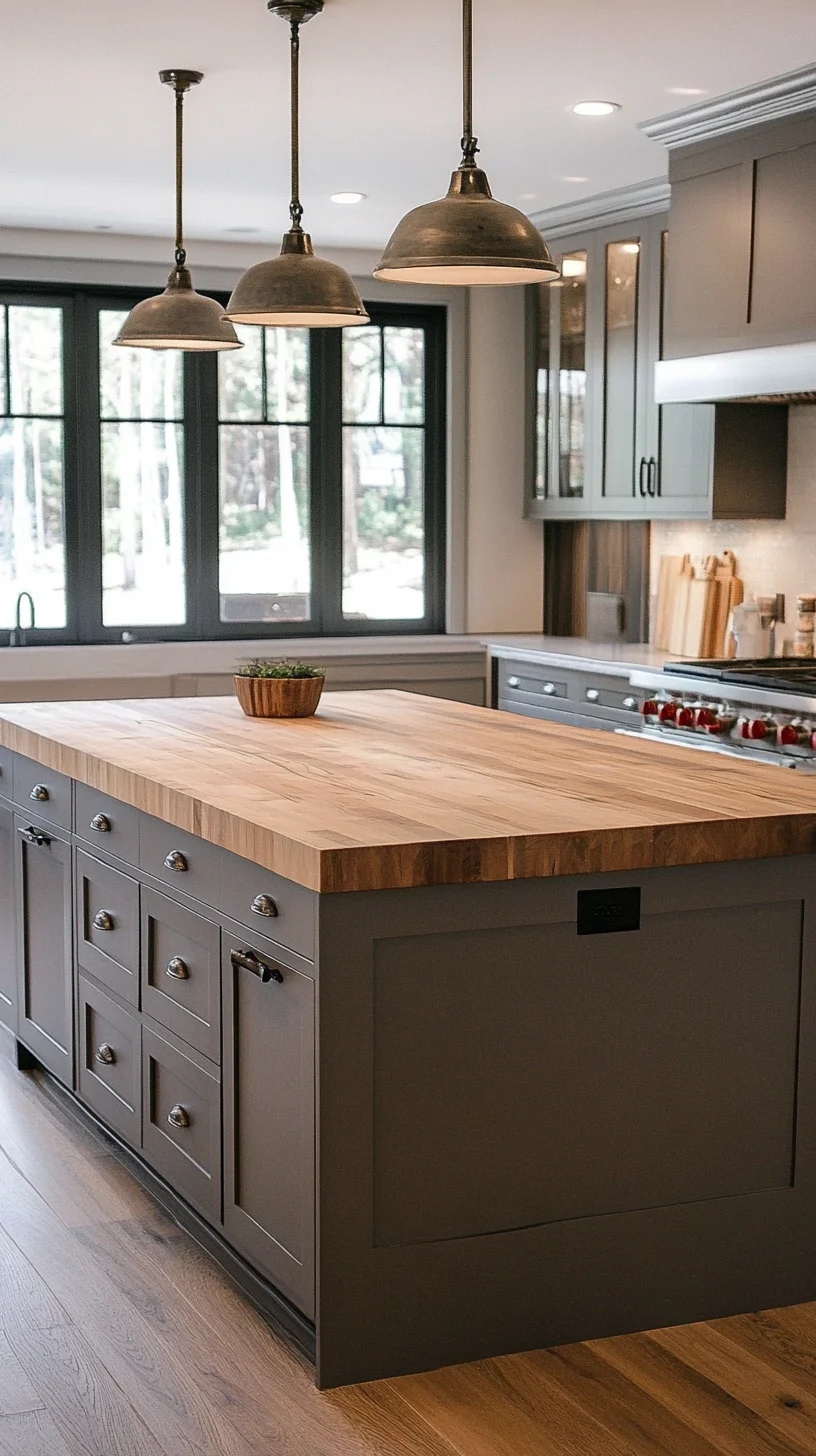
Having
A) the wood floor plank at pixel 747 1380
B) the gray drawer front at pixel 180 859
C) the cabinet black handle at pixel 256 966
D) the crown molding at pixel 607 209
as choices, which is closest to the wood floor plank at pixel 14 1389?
the cabinet black handle at pixel 256 966

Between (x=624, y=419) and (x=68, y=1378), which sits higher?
(x=624, y=419)

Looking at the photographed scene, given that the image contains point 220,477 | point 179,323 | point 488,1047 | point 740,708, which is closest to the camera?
point 488,1047

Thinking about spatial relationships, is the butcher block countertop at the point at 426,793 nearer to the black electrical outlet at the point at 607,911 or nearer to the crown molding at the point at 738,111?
the black electrical outlet at the point at 607,911

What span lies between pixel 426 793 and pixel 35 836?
1391 mm

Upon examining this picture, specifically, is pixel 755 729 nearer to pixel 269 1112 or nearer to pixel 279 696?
pixel 279 696

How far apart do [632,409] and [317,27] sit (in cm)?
264

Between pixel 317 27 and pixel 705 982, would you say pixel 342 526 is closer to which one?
pixel 317 27

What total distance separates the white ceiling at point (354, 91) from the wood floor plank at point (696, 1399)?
296cm

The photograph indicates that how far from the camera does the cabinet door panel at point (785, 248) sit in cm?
503

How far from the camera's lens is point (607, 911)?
109 inches

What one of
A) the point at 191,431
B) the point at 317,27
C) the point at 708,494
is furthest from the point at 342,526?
the point at 317,27

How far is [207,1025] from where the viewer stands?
3.07 m

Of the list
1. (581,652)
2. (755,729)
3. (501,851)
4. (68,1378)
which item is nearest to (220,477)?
(581,652)

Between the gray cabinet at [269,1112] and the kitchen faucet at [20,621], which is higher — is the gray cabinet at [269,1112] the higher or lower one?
the lower one
